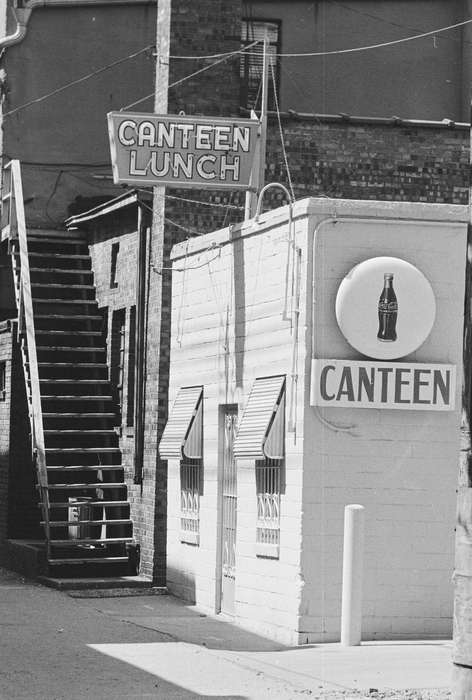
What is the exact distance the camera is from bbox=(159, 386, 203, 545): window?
17.2m

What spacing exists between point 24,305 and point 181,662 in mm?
9457

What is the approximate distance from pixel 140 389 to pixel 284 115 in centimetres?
412

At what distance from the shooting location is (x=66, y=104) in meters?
24.0

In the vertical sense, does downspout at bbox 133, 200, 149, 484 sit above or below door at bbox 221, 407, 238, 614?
above

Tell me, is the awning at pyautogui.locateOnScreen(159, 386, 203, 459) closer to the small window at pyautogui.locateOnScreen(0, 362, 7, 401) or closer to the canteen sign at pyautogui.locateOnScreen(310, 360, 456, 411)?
the canteen sign at pyautogui.locateOnScreen(310, 360, 456, 411)

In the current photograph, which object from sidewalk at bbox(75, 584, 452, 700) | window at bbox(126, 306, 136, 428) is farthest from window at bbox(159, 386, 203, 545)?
window at bbox(126, 306, 136, 428)

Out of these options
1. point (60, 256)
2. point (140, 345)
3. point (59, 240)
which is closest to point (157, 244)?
point (140, 345)

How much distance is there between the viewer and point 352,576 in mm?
13625

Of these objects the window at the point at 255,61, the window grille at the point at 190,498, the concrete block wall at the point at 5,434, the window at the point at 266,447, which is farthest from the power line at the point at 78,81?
the window at the point at 266,447

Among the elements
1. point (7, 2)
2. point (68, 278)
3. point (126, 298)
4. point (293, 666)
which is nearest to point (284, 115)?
point (126, 298)

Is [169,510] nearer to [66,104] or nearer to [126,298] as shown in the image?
[126,298]

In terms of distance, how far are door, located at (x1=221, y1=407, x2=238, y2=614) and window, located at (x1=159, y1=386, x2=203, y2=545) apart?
594mm

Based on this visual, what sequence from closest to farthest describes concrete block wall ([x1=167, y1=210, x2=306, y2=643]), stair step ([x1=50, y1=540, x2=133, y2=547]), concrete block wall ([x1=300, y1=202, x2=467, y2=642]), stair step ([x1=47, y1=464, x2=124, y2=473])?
concrete block wall ([x1=300, y1=202, x2=467, y2=642]), concrete block wall ([x1=167, y1=210, x2=306, y2=643]), stair step ([x1=50, y1=540, x2=133, y2=547]), stair step ([x1=47, y1=464, x2=124, y2=473])

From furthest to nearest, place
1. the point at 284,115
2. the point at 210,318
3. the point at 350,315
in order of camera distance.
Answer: the point at 284,115, the point at 210,318, the point at 350,315
